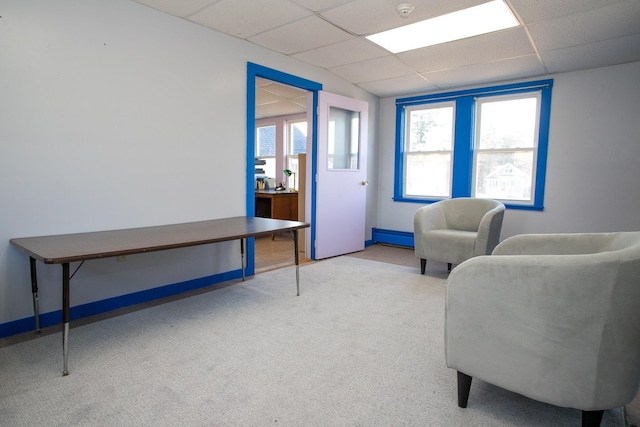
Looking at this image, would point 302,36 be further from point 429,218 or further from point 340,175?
point 429,218

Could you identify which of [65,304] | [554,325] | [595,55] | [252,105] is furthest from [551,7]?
[65,304]

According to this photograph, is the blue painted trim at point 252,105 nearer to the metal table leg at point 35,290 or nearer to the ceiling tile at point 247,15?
the ceiling tile at point 247,15

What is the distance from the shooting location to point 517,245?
84.3 inches

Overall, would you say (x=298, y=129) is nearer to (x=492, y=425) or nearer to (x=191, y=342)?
(x=191, y=342)

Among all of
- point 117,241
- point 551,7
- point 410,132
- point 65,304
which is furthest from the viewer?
point 410,132

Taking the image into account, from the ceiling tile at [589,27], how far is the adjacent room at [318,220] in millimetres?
26

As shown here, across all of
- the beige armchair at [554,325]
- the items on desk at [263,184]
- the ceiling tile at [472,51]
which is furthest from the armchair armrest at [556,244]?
the items on desk at [263,184]

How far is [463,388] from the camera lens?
1686 millimetres

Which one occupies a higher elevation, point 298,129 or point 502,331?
point 298,129

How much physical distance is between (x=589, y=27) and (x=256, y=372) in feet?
12.2

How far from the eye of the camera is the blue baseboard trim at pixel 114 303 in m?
2.40

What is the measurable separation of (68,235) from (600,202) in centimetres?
520

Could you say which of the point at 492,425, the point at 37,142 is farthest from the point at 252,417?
the point at 37,142

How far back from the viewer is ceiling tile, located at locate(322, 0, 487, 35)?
2742 millimetres
